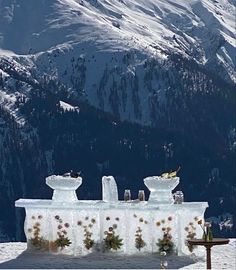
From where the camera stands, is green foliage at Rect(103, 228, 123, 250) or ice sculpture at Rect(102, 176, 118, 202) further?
ice sculpture at Rect(102, 176, 118, 202)

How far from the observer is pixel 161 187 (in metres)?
39.6

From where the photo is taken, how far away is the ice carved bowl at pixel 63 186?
4006 cm

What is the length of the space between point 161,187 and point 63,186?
4292 mm

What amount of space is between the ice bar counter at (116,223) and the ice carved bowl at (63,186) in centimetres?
6

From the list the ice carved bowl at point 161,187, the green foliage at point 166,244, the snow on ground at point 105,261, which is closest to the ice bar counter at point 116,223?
the ice carved bowl at point 161,187

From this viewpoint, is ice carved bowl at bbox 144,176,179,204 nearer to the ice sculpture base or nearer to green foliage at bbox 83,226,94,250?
the ice sculpture base

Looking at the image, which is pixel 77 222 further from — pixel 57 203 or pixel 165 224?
pixel 165 224

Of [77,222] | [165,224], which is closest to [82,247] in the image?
[77,222]

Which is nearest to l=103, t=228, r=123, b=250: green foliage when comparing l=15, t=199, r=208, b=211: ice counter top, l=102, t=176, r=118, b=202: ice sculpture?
l=15, t=199, r=208, b=211: ice counter top

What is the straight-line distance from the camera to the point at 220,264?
38219 mm

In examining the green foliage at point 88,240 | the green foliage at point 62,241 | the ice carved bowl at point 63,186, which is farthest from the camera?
the ice carved bowl at point 63,186

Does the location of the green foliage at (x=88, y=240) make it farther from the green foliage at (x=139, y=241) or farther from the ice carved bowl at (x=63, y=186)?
the green foliage at (x=139, y=241)

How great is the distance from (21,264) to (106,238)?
3771 millimetres

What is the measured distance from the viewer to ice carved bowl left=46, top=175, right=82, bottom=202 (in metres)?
40.1
